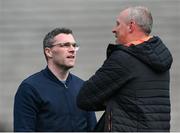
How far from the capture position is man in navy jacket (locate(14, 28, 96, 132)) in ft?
16.8

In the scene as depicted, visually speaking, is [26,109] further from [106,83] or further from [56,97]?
[106,83]

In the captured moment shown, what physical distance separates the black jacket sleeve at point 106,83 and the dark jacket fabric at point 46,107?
18.4 inches

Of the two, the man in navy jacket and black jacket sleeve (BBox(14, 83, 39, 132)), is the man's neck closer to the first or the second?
the man in navy jacket

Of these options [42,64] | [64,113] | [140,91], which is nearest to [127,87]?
[140,91]

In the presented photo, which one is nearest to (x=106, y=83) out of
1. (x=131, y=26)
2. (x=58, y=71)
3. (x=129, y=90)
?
(x=129, y=90)

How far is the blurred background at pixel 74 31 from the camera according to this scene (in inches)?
389

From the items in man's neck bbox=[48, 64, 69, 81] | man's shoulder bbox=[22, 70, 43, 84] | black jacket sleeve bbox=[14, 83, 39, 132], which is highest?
man's neck bbox=[48, 64, 69, 81]

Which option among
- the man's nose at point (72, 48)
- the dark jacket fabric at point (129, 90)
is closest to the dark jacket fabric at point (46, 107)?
the man's nose at point (72, 48)

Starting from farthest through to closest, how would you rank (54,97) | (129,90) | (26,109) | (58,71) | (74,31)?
(74,31) < (58,71) < (54,97) < (26,109) < (129,90)


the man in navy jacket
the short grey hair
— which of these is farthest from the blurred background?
the short grey hair

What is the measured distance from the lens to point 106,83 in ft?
15.4

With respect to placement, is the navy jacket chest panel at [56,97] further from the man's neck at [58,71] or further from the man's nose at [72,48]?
the man's nose at [72,48]

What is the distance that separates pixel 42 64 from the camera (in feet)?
32.3

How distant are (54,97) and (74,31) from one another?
474cm
